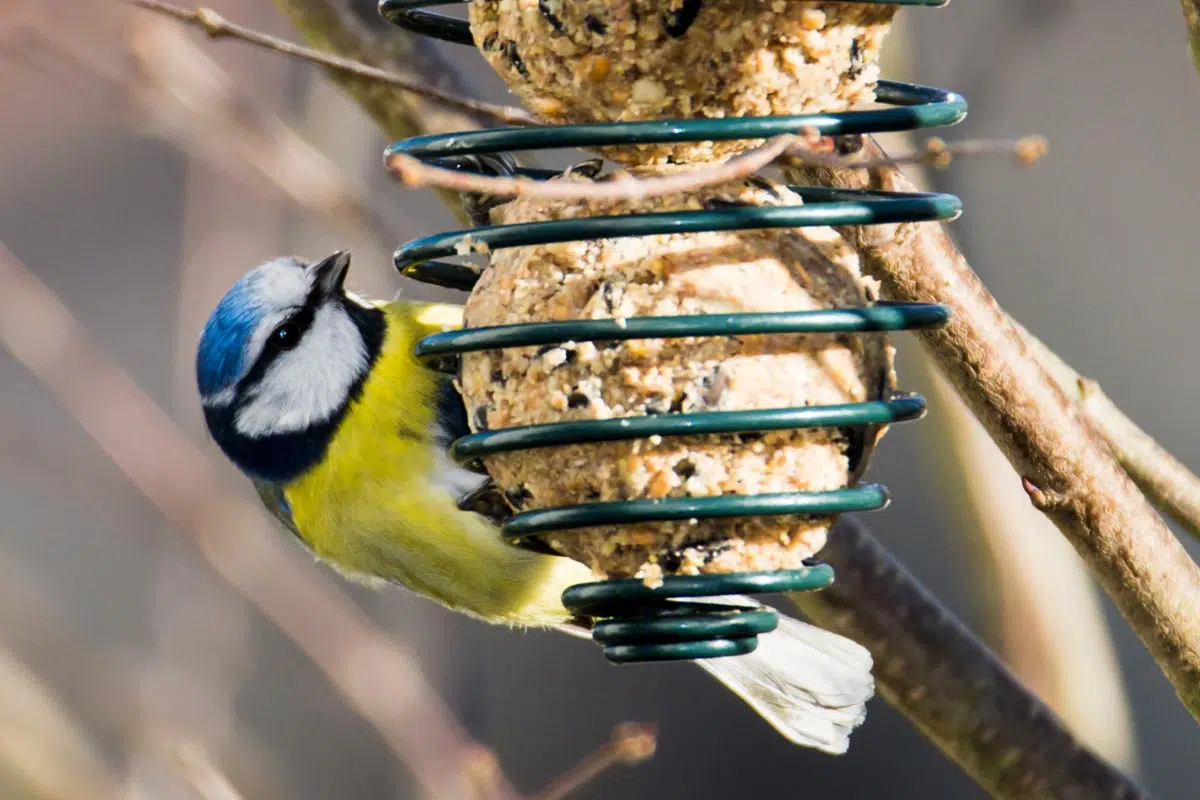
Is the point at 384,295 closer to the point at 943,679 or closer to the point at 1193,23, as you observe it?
the point at 943,679

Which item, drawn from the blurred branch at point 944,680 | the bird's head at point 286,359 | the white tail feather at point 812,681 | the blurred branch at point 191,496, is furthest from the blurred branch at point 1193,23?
the blurred branch at point 191,496

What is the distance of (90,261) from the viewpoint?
552cm

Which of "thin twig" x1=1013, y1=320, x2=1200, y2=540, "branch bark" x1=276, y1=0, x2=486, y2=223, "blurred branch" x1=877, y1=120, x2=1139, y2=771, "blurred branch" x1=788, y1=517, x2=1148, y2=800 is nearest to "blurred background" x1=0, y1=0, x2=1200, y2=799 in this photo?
"blurred branch" x1=877, y1=120, x2=1139, y2=771

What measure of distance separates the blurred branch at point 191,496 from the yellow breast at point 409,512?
0.47 ft

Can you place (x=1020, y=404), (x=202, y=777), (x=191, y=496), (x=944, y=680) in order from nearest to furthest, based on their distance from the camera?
(x=1020, y=404) < (x=202, y=777) < (x=944, y=680) < (x=191, y=496)

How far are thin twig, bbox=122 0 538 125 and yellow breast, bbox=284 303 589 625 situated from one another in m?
0.88

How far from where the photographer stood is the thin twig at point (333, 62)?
1170 mm

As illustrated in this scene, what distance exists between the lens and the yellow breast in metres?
2.15

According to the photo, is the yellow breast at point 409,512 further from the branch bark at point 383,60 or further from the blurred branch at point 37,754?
the blurred branch at point 37,754

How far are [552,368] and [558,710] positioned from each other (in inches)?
147

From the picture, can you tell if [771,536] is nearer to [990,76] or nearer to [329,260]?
[329,260]

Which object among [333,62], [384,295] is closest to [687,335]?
[333,62]

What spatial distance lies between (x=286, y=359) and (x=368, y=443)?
22 centimetres

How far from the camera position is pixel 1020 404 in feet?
4.98
